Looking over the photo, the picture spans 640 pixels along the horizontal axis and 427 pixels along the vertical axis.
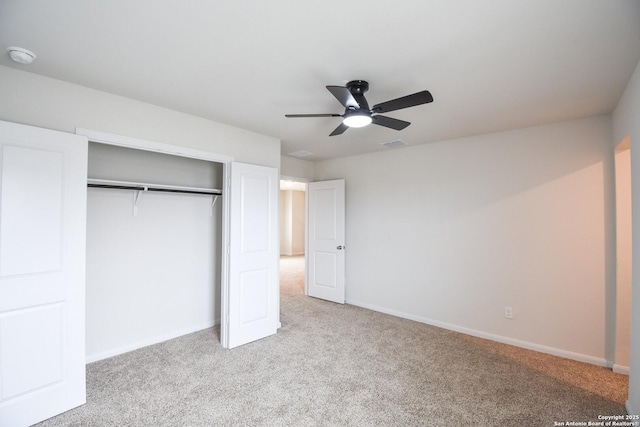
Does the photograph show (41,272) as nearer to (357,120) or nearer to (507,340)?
(357,120)

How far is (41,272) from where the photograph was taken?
7.07 feet

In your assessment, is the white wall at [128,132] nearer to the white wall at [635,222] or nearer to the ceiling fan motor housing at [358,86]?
the ceiling fan motor housing at [358,86]

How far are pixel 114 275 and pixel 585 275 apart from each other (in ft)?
16.1

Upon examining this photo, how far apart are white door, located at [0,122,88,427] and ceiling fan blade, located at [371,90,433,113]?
2339 mm

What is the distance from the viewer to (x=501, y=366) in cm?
296

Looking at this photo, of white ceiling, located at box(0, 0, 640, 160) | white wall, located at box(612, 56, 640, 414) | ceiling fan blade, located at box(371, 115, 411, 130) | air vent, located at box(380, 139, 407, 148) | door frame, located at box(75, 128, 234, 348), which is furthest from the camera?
air vent, located at box(380, 139, 407, 148)

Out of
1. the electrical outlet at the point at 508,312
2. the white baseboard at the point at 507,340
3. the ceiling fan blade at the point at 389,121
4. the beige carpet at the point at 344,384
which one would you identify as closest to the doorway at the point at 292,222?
the white baseboard at the point at 507,340

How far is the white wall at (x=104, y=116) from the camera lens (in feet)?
7.12

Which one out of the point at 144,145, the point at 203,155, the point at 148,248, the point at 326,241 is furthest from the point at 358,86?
the point at 326,241

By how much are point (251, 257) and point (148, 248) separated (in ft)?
3.80

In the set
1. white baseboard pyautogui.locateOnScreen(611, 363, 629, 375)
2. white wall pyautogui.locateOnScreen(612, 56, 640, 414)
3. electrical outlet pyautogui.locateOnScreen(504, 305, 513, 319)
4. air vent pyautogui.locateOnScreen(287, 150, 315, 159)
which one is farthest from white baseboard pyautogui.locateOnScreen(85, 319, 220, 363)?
white baseboard pyautogui.locateOnScreen(611, 363, 629, 375)

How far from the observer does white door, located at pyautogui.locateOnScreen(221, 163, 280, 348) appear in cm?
339

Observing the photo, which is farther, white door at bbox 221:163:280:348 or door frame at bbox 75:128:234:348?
white door at bbox 221:163:280:348

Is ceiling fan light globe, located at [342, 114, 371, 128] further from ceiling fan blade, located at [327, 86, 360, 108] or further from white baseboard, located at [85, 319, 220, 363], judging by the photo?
white baseboard, located at [85, 319, 220, 363]
